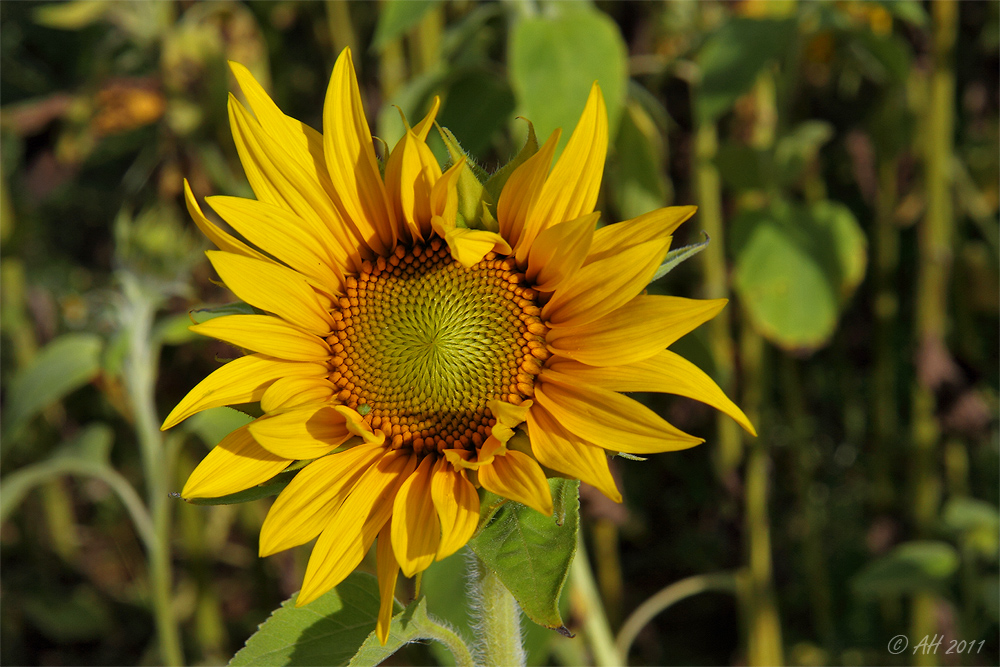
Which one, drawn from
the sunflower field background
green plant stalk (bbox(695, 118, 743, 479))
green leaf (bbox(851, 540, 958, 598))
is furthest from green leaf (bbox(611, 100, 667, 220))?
green leaf (bbox(851, 540, 958, 598))

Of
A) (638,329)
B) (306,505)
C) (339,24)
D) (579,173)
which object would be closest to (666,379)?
(638,329)

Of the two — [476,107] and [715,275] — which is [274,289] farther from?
[715,275]

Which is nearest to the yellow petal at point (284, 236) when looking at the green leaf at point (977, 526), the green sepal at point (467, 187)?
the green sepal at point (467, 187)

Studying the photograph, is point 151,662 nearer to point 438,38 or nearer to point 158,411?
point 158,411

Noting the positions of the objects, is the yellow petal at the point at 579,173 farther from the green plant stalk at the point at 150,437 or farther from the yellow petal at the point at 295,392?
the green plant stalk at the point at 150,437

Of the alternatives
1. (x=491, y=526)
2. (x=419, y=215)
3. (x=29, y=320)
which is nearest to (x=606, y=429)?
(x=491, y=526)

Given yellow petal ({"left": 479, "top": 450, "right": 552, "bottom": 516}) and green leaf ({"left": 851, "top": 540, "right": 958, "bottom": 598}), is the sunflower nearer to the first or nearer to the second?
yellow petal ({"left": 479, "top": 450, "right": 552, "bottom": 516})

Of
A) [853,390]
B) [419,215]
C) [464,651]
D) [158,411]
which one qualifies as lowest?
[853,390]
